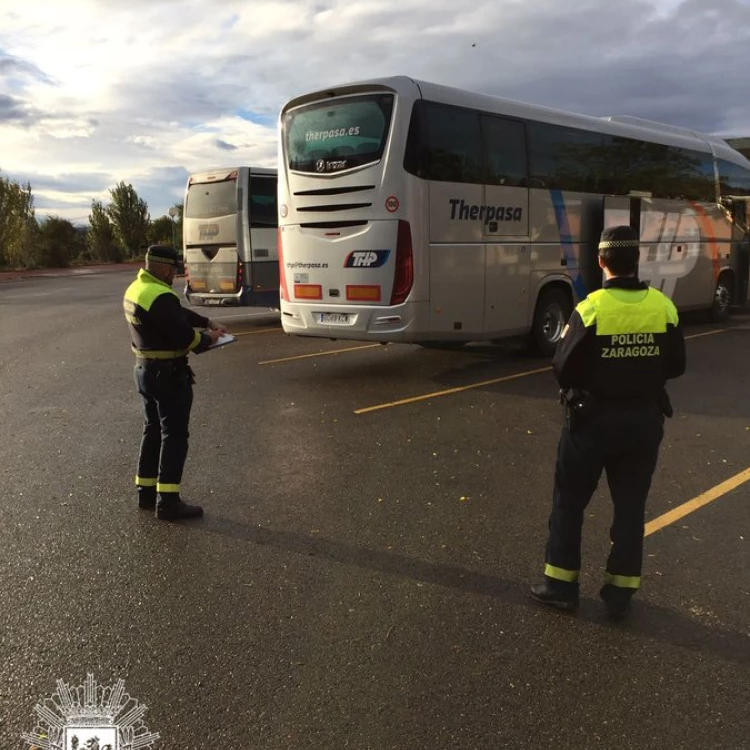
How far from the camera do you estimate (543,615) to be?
136 inches

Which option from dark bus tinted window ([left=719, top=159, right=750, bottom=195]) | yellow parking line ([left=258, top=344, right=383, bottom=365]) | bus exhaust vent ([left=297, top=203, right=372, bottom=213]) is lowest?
yellow parking line ([left=258, top=344, right=383, bottom=365])

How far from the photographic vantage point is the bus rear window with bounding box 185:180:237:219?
1368 centimetres

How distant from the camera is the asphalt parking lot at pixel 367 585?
2.75m

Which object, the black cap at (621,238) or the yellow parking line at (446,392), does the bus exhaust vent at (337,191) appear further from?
the black cap at (621,238)

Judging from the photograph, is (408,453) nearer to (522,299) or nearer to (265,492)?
(265,492)

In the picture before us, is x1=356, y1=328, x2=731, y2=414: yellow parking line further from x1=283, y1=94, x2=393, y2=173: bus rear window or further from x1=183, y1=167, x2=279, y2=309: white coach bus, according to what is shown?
x1=183, y1=167, x2=279, y2=309: white coach bus

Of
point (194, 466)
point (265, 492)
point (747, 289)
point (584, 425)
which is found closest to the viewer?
point (584, 425)

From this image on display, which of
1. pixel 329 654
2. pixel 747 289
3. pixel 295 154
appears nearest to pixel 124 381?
pixel 295 154

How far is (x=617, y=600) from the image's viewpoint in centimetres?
338

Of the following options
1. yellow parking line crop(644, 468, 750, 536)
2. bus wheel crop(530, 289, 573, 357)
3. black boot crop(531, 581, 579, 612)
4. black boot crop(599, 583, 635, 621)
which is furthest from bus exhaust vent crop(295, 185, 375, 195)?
black boot crop(599, 583, 635, 621)

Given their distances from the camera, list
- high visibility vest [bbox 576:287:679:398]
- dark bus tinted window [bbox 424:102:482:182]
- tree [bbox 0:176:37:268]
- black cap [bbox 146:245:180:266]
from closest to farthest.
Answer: high visibility vest [bbox 576:287:679:398] → black cap [bbox 146:245:180:266] → dark bus tinted window [bbox 424:102:482:182] → tree [bbox 0:176:37:268]

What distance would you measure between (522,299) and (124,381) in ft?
17.9

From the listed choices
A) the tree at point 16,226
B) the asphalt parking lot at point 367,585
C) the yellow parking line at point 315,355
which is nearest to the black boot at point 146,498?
the asphalt parking lot at point 367,585

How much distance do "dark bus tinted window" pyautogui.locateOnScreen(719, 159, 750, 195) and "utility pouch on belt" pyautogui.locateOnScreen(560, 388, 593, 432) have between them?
40.9ft
